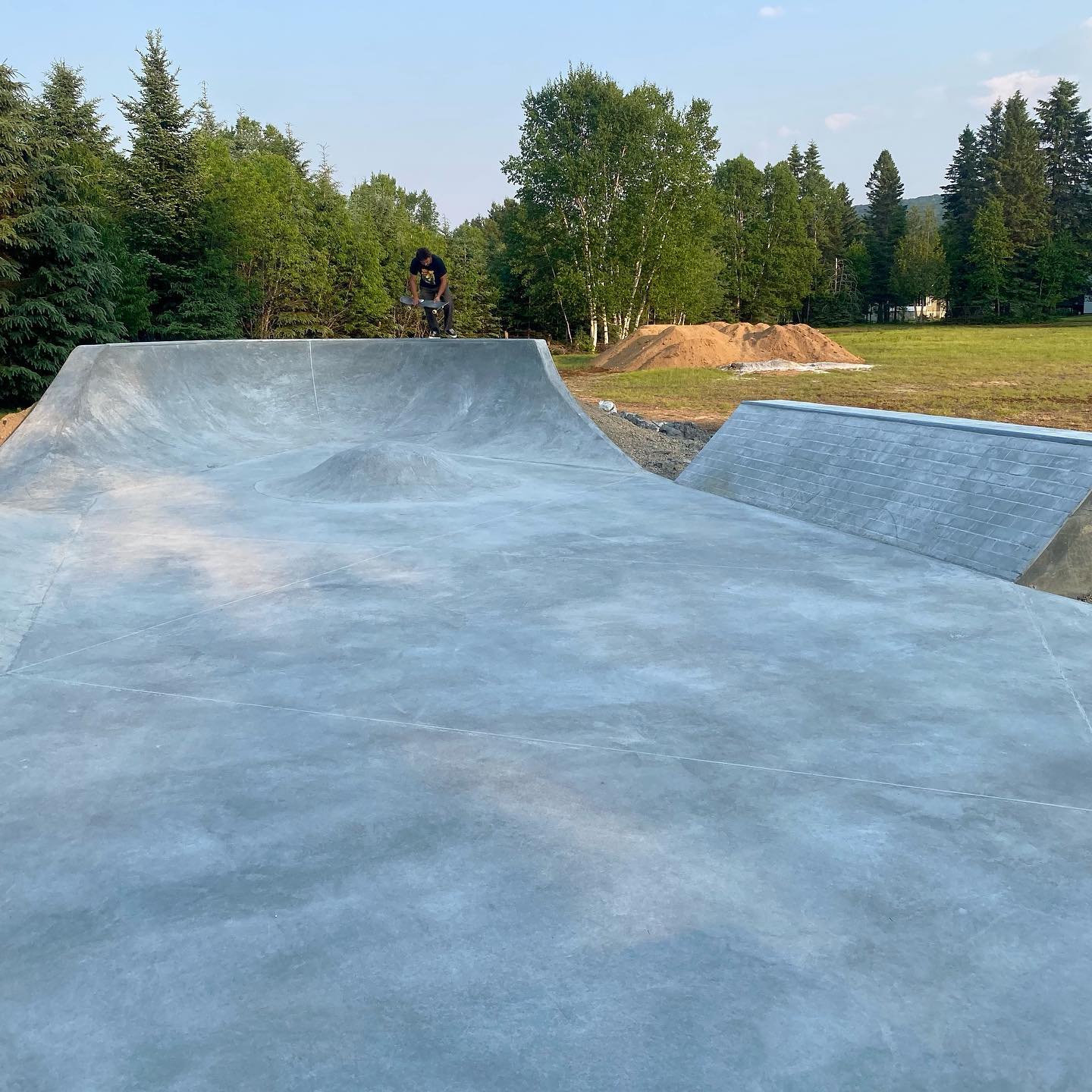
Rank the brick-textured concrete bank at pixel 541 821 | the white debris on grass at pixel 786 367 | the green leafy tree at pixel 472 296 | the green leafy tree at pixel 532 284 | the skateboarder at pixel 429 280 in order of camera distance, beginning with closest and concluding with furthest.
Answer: the brick-textured concrete bank at pixel 541 821 → the skateboarder at pixel 429 280 → the white debris on grass at pixel 786 367 → the green leafy tree at pixel 532 284 → the green leafy tree at pixel 472 296

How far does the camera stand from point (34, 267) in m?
19.1

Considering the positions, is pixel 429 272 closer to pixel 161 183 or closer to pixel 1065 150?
pixel 161 183

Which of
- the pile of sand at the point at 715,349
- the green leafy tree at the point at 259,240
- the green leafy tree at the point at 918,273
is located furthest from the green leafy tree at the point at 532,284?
the green leafy tree at the point at 918,273

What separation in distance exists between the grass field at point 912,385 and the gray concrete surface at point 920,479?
8.16 meters

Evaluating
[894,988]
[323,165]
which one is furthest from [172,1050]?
[323,165]

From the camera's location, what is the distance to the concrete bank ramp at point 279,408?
962 centimetres

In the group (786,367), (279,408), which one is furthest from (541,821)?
(786,367)

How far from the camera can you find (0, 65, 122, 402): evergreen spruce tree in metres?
18.3

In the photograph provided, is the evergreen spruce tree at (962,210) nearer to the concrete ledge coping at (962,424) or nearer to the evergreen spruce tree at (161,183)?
the evergreen spruce tree at (161,183)

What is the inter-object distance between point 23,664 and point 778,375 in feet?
77.6

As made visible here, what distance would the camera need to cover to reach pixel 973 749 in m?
3.16

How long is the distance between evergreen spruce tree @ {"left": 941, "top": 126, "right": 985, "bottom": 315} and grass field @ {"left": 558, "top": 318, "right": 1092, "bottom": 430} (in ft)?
116

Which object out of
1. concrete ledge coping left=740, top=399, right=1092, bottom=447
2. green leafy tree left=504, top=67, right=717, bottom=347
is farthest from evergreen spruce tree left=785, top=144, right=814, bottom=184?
concrete ledge coping left=740, top=399, right=1092, bottom=447

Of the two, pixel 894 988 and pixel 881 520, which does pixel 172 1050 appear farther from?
pixel 881 520
